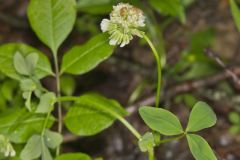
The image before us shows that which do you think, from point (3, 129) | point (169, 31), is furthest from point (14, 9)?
point (3, 129)

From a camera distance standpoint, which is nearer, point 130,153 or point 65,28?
point 65,28

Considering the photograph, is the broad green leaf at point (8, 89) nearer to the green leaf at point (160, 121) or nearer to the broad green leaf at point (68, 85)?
the broad green leaf at point (68, 85)

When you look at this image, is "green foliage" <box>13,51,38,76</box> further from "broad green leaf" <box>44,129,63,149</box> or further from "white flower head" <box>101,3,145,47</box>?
"white flower head" <box>101,3,145,47</box>

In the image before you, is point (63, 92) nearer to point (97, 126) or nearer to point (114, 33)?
point (97, 126)

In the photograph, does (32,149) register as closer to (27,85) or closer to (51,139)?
(51,139)

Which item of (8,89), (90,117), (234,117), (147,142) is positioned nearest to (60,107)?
(90,117)

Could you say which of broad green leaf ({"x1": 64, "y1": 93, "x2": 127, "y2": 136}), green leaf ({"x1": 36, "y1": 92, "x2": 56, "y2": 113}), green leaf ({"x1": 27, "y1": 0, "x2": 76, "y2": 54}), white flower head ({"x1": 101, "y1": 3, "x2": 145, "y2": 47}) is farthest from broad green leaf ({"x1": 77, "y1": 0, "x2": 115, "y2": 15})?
white flower head ({"x1": 101, "y1": 3, "x2": 145, "y2": 47})
